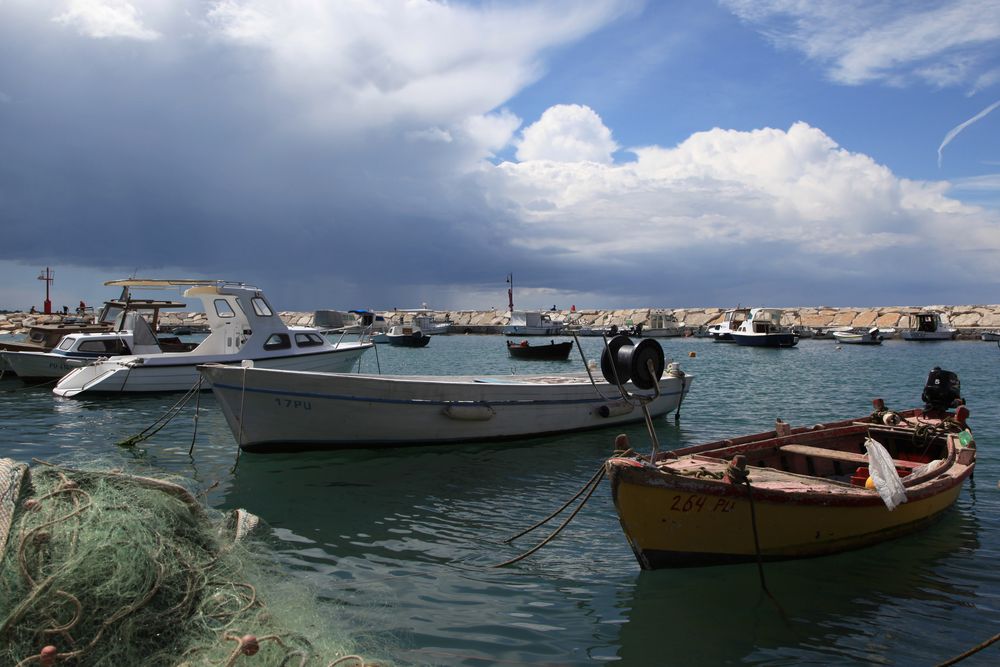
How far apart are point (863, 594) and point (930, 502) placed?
7.63 ft

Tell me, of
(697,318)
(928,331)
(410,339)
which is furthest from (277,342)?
(697,318)

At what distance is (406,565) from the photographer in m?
7.42

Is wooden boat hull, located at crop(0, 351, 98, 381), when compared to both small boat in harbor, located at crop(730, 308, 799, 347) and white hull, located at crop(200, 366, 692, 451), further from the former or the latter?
small boat in harbor, located at crop(730, 308, 799, 347)

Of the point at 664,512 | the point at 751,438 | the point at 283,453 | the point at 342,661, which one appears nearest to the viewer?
the point at 342,661

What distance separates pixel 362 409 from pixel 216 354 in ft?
34.3

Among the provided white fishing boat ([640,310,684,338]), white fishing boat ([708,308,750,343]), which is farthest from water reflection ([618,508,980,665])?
white fishing boat ([640,310,684,338])

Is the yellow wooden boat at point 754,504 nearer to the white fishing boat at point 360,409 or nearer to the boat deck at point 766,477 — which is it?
the boat deck at point 766,477

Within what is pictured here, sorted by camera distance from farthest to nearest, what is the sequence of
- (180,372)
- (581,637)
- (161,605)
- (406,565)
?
(180,372) → (406,565) → (581,637) → (161,605)

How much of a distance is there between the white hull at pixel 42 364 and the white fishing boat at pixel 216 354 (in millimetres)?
2532

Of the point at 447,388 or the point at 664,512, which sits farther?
the point at 447,388

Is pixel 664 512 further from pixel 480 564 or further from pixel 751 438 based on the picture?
pixel 751 438

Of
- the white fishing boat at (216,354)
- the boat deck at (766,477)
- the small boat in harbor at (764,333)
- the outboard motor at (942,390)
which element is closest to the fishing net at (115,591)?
the boat deck at (766,477)

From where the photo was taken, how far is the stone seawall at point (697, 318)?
81062 mm

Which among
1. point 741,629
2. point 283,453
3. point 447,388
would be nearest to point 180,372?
point 283,453
